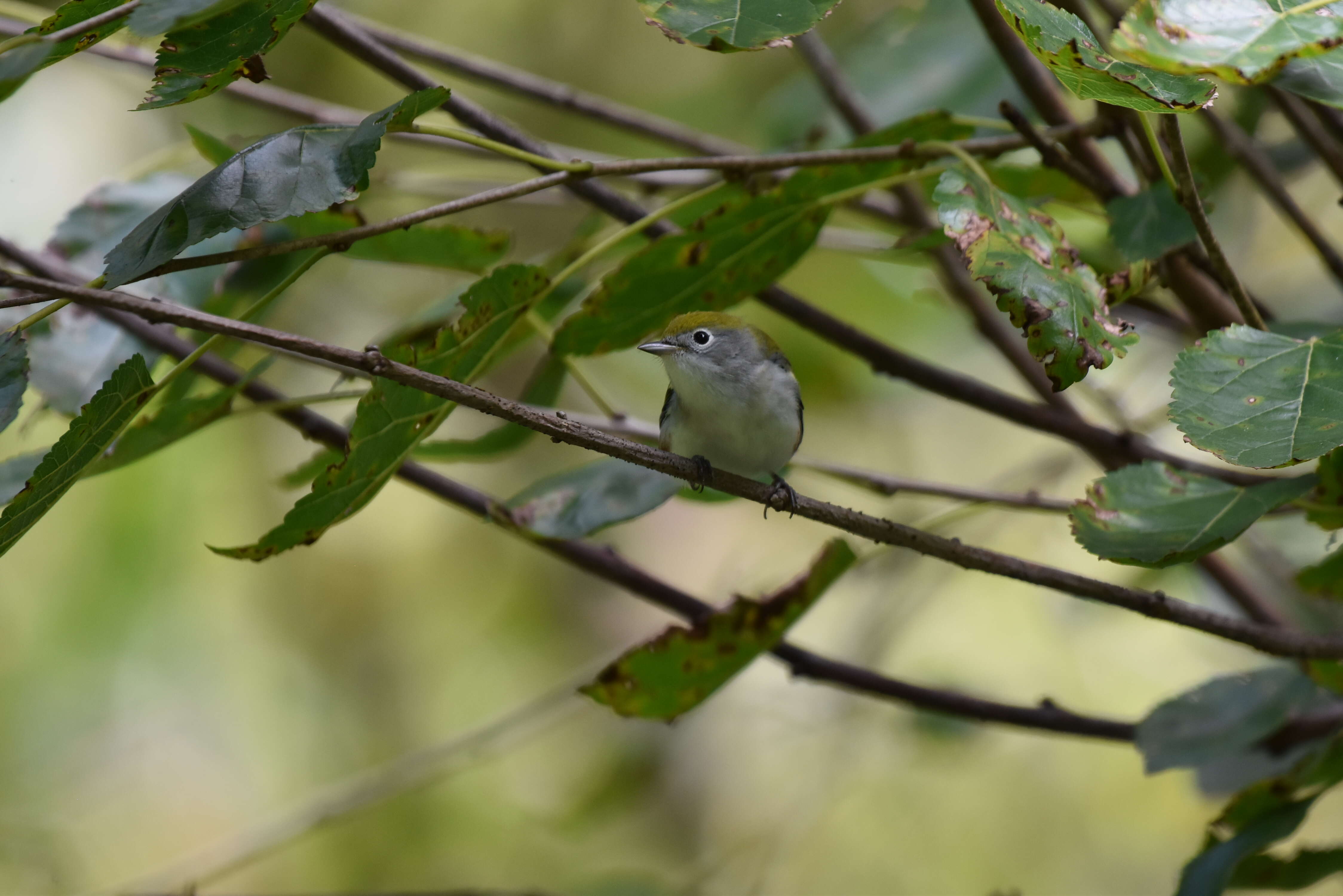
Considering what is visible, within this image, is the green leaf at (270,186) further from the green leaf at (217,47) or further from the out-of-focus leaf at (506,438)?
the out-of-focus leaf at (506,438)

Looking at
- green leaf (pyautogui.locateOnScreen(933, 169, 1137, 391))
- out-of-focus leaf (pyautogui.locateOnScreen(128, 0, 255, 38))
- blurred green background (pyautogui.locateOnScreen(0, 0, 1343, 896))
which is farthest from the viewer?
blurred green background (pyautogui.locateOnScreen(0, 0, 1343, 896))

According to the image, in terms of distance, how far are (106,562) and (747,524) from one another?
233cm

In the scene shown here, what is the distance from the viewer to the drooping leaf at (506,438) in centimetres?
173

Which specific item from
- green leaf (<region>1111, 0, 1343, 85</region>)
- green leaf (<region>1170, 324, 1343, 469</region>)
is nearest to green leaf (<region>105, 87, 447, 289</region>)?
green leaf (<region>1111, 0, 1343, 85</region>)

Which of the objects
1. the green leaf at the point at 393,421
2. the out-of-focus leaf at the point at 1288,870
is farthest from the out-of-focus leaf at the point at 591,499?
the out-of-focus leaf at the point at 1288,870

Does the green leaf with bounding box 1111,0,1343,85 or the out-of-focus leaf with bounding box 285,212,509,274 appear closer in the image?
the green leaf with bounding box 1111,0,1343,85

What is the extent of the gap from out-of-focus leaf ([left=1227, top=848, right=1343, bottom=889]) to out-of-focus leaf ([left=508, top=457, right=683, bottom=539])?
3.28 ft

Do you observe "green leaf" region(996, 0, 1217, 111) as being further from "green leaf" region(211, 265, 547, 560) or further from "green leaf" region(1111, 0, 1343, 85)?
"green leaf" region(211, 265, 547, 560)

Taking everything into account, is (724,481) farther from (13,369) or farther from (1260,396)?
(13,369)

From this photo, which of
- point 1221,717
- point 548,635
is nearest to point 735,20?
point 1221,717

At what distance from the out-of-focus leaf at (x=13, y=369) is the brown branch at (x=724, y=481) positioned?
88 millimetres

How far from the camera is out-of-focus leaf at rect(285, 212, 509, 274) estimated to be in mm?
1683

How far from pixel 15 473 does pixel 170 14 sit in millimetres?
857

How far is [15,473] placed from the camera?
1504 millimetres
